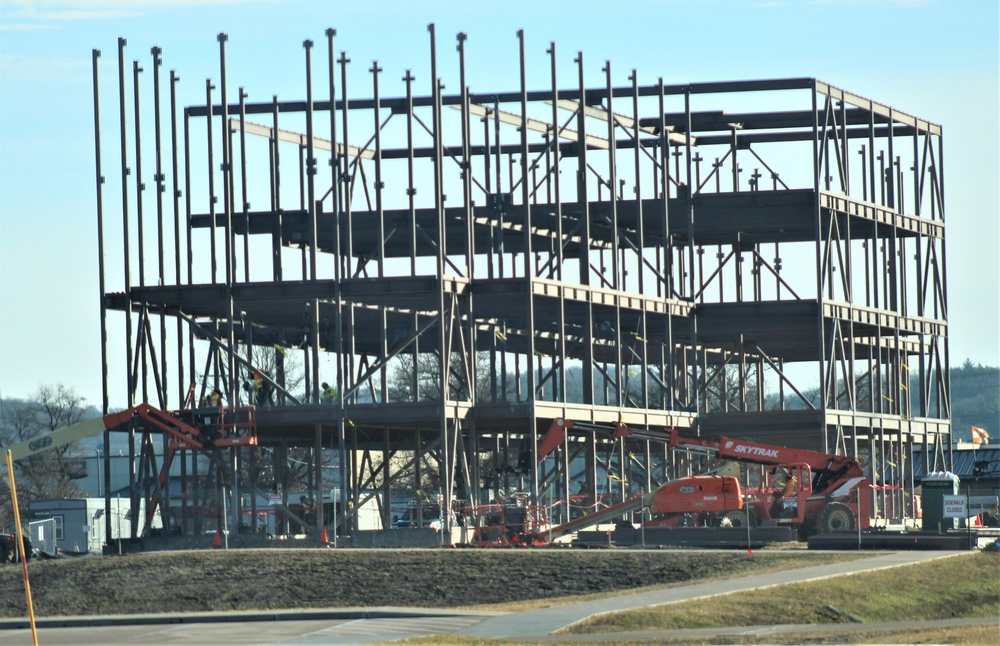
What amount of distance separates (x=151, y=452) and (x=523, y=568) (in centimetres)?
2026

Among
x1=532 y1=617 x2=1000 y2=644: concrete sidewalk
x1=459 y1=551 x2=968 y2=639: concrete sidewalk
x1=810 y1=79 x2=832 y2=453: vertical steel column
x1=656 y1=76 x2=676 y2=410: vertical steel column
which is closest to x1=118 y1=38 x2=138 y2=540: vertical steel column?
x1=656 y1=76 x2=676 y2=410: vertical steel column

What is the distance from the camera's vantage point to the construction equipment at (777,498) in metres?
48.4

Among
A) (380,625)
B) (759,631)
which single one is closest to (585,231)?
(380,625)

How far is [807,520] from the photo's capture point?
48875 millimetres

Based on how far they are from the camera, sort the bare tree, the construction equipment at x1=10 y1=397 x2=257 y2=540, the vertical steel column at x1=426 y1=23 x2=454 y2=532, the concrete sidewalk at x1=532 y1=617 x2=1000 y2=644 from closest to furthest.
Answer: the concrete sidewalk at x1=532 y1=617 x2=1000 y2=644
the vertical steel column at x1=426 y1=23 x2=454 y2=532
the construction equipment at x1=10 y1=397 x2=257 y2=540
the bare tree

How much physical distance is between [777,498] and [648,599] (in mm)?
20582

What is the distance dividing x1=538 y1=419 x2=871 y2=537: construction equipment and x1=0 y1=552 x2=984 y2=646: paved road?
40.9 feet

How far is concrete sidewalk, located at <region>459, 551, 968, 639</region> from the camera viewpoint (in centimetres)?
2650

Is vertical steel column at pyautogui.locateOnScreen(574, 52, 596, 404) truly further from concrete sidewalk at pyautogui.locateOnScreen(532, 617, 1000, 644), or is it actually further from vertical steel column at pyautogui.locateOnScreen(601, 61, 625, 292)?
concrete sidewalk at pyautogui.locateOnScreen(532, 617, 1000, 644)

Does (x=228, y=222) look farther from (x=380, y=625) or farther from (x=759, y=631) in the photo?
(x=759, y=631)

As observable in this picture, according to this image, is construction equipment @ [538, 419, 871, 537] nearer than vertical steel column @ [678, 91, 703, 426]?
Yes

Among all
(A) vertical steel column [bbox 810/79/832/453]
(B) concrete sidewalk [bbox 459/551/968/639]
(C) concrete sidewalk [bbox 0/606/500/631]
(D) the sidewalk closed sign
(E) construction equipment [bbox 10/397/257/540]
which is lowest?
(C) concrete sidewalk [bbox 0/606/500/631]

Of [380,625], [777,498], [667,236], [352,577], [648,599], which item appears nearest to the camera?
[380,625]

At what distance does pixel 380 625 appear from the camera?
28.9 meters
